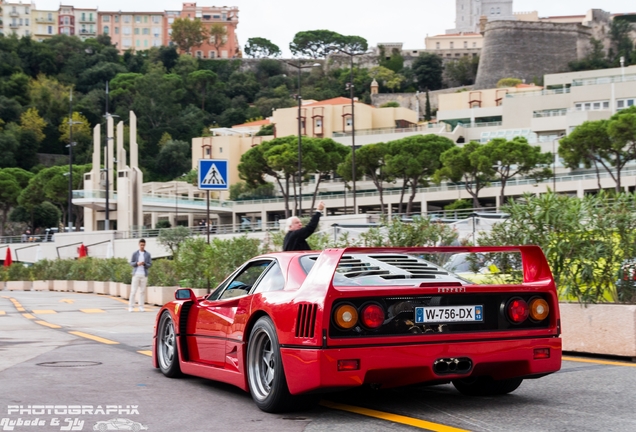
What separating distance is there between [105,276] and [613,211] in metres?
30.2

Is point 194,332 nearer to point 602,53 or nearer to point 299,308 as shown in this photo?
point 299,308

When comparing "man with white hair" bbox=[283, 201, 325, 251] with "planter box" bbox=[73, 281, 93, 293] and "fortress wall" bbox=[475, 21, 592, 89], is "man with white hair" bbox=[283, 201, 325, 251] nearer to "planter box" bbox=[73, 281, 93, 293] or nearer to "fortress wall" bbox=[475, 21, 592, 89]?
"planter box" bbox=[73, 281, 93, 293]

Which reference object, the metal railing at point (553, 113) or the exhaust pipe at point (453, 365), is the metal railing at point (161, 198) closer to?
the metal railing at point (553, 113)

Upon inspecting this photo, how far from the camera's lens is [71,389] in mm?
8219

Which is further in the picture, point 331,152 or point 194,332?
point 331,152

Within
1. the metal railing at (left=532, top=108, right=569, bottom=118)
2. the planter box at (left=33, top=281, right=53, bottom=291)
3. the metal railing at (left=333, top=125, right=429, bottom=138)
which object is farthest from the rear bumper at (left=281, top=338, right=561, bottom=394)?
the metal railing at (left=333, top=125, right=429, bottom=138)

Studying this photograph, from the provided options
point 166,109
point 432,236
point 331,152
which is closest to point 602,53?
point 166,109

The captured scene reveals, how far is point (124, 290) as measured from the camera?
32.1 metres

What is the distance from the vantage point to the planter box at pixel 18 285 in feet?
163

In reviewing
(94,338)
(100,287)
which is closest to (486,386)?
(94,338)

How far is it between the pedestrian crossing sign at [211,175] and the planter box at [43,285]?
94.1 ft

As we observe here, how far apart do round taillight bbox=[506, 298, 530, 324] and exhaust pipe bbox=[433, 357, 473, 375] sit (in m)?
0.51

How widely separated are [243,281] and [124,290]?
2476 centimetres

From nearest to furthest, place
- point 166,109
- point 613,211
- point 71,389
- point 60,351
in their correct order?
point 71,389
point 613,211
point 60,351
point 166,109
